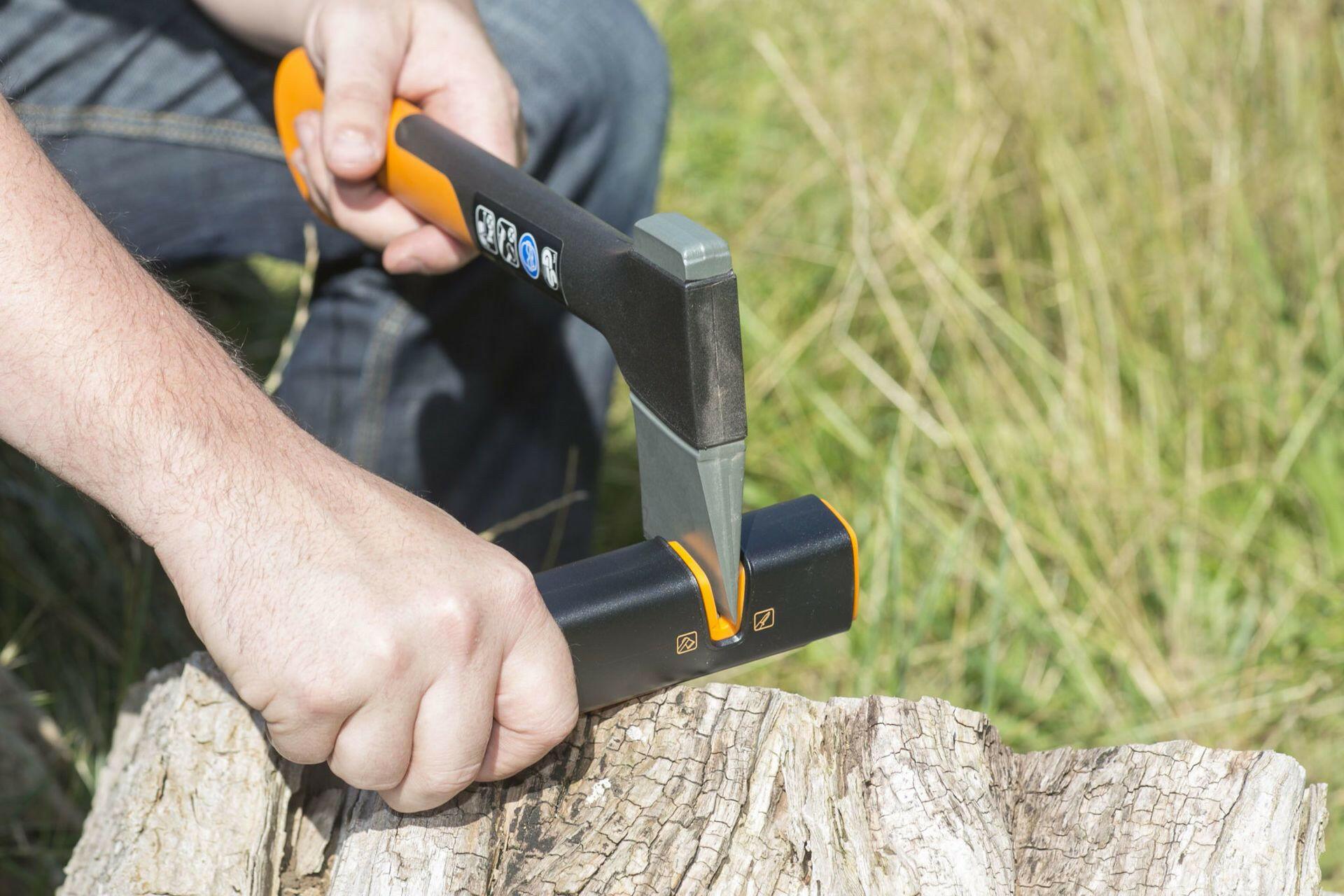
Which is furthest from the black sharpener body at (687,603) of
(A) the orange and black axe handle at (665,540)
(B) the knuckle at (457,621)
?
(B) the knuckle at (457,621)

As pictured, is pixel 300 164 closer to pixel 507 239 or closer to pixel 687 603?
pixel 507 239

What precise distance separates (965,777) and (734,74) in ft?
10.4

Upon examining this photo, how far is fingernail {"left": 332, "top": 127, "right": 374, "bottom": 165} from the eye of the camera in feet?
4.99

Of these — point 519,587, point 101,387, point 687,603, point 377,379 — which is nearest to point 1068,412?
point 377,379

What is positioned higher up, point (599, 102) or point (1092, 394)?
point (599, 102)

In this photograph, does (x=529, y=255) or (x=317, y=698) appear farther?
(x=529, y=255)

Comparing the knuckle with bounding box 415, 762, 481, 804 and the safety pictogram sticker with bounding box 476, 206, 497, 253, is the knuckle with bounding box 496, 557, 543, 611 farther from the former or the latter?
the safety pictogram sticker with bounding box 476, 206, 497, 253

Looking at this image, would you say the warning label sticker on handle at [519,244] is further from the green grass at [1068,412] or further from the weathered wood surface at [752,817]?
the green grass at [1068,412]

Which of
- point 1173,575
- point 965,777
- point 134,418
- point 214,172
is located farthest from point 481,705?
point 1173,575

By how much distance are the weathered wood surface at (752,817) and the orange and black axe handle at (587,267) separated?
35 cm

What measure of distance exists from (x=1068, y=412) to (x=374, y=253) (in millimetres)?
1437

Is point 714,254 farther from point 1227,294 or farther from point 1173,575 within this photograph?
point 1227,294

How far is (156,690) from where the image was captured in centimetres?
146

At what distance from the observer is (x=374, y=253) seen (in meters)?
1.86
